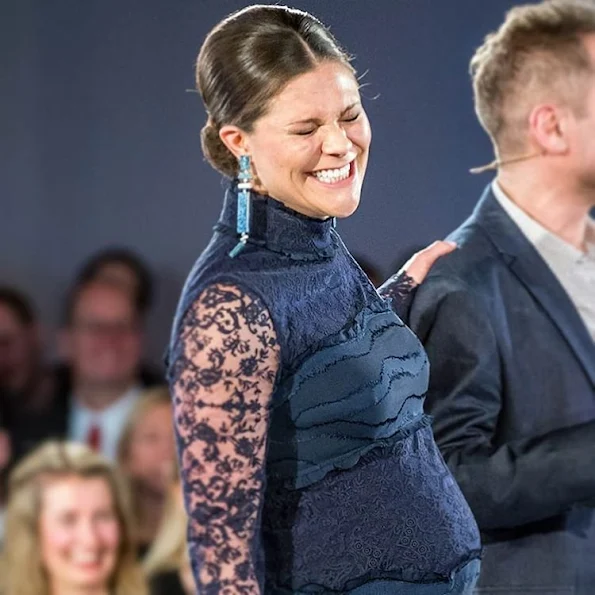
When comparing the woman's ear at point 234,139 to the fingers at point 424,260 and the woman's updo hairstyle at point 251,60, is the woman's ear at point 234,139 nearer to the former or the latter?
the woman's updo hairstyle at point 251,60

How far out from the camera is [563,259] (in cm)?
138

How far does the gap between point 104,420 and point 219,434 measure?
135 centimetres

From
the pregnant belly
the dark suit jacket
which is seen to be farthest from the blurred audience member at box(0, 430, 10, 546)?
the pregnant belly

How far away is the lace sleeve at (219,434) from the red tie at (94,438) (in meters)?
1.31

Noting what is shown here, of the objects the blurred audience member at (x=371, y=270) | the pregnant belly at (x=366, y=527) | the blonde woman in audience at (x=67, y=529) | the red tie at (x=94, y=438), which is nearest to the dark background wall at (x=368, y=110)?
the blurred audience member at (x=371, y=270)

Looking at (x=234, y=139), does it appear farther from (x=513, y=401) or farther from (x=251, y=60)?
(x=513, y=401)

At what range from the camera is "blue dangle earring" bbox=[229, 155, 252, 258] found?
1.03 m

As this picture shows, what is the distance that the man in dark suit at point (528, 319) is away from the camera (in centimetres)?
126

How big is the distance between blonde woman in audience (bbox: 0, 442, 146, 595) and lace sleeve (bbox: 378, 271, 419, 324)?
88 centimetres

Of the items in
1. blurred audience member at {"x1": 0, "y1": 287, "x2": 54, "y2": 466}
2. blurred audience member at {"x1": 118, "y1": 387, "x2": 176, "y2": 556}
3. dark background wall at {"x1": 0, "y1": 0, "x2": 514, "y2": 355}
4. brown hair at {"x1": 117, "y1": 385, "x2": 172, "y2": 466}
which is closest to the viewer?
dark background wall at {"x1": 0, "y1": 0, "x2": 514, "y2": 355}

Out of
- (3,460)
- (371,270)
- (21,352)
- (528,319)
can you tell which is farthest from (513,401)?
(21,352)

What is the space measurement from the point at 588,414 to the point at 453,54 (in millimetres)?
370

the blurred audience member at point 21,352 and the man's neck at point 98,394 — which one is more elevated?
the blurred audience member at point 21,352

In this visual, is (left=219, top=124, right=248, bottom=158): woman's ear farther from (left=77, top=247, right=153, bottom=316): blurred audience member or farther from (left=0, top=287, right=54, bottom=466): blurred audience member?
(left=0, top=287, right=54, bottom=466): blurred audience member
